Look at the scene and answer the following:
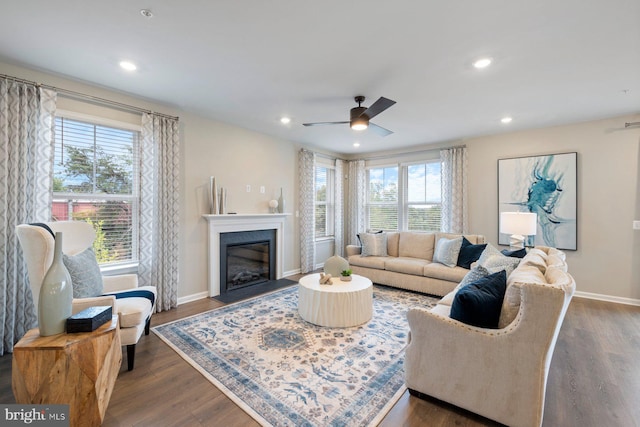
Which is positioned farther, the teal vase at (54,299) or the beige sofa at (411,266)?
the beige sofa at (411,266)

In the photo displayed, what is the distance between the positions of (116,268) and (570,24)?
4.72 m

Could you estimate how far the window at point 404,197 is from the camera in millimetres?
5593

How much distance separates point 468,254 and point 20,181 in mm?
5217

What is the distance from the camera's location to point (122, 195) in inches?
130

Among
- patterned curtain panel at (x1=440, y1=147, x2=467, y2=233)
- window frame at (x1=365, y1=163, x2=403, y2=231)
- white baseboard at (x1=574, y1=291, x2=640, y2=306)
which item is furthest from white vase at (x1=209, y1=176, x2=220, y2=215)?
white baseboard at (x1=574, y1=291, x2=640, y2=306)

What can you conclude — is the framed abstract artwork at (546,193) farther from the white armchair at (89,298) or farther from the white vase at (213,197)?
the white armchair at (89,298)

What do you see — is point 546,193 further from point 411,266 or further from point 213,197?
point 213,197

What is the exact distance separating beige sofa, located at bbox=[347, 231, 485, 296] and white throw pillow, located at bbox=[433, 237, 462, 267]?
0.09m

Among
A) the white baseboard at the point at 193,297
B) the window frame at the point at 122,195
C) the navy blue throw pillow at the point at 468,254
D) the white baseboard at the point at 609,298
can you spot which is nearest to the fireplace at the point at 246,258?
the white baseboard at the point at 193,297

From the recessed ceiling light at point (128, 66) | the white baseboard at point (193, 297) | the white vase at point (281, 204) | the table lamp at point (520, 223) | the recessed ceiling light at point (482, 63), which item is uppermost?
the recessed ceiling light at point (128, 66)

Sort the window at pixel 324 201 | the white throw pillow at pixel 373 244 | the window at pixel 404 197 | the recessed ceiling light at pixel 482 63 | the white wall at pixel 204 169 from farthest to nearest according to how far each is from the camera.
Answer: the window at pixel 324 201
the window at pixel 404 197
the white throw pillow at pixel 373 244
the white wall at pixel 204 169
the recessed ceiling light at pixel 482 63

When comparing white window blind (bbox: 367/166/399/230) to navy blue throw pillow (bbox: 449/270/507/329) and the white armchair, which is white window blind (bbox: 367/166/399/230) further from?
the white armchair

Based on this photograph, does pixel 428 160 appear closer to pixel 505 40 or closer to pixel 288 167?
pixel 288 167

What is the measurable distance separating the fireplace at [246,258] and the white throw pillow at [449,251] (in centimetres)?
278
